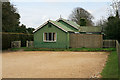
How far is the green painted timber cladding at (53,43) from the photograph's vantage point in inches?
955

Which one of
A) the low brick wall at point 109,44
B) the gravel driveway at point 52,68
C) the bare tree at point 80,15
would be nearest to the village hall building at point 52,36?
the low brick wall at point 109,44

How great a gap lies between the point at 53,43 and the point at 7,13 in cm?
839

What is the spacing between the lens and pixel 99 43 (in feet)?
78.2

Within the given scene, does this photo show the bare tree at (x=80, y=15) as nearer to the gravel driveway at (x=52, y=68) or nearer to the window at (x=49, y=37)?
the window at (x=49, y=37)

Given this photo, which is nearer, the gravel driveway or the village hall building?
the gravel driveway

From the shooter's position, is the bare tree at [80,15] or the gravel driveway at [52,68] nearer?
the gravel driveway at [52,68]

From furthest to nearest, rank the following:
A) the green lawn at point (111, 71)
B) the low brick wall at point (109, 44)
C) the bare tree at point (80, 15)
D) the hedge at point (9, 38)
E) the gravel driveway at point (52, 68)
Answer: the bare tree at point (80, 15) < the hedge at point (9, 38) < the low brick wall at point (109, 44) < the gravel driveway at point (52, 68) < the green lawn at point (111, 71)

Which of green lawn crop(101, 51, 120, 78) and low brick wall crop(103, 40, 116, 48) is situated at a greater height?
low brick wall crop(103, 40, 116, 48)

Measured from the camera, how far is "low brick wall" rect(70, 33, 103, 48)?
23916mm

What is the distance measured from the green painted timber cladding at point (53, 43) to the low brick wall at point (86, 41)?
107cm

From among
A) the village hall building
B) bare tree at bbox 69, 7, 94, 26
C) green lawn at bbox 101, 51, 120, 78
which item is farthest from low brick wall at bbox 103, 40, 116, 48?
bare tree at bbox 69, 7, 94, 26

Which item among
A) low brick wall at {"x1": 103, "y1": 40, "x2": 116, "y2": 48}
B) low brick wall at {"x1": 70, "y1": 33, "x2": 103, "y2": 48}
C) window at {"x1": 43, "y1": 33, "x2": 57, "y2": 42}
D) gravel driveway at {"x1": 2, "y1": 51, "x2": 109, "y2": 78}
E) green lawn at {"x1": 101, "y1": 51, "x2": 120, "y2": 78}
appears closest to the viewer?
green lawn at {"x1": 101, "y1": 51, "x2": 120, "y2": 78}

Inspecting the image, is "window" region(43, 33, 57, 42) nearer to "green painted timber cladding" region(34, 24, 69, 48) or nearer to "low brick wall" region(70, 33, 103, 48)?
"green painted timber cladding" region(34, 24, 69, 48)

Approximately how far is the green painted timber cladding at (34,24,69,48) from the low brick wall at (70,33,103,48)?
1066 millimetres
